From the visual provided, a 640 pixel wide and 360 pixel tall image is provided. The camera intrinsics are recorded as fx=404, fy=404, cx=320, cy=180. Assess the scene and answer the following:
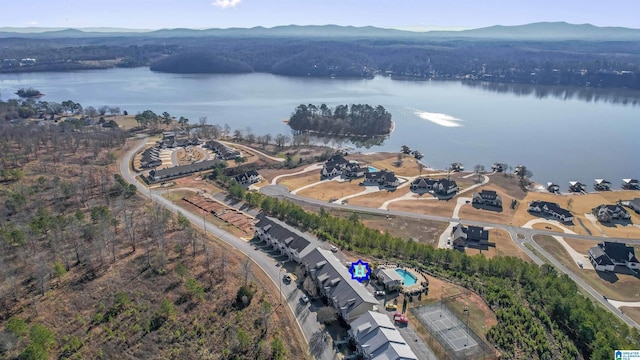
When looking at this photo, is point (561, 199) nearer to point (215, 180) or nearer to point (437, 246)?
point (437, 246)

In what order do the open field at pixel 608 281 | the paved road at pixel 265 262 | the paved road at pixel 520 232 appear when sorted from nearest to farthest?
1. the paved road at pixel 265 262
2. the paved road at pixel 520 232
3. the open field at pixel 608 281

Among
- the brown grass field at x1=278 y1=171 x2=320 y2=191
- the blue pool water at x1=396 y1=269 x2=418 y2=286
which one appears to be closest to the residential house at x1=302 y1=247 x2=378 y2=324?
the blue pool water at x1=396 y1=269 x2=418 y2=286

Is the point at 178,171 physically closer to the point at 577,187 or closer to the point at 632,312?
the point at 632,312

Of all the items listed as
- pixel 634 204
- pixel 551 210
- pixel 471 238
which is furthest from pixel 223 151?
pixel 634 204

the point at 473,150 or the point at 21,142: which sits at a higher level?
the point at 21,142

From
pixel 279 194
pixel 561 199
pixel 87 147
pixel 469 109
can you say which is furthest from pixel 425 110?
pixel 87 147

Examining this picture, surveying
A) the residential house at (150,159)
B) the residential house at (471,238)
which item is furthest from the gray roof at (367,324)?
the residential house at (150,159)

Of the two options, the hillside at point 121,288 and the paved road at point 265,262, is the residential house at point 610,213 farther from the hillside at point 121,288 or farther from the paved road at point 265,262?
the hillside at point 121,288

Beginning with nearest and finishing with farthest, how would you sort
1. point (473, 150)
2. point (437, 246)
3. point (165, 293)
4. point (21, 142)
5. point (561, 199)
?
point (165, 293) < point (437, 246) < point (561, 199) < point (21, 142) < point (473, 150)
